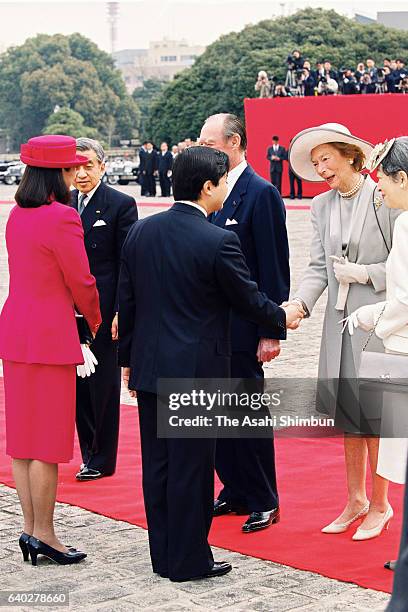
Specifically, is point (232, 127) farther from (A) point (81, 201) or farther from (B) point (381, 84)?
(B) point (381, 84)

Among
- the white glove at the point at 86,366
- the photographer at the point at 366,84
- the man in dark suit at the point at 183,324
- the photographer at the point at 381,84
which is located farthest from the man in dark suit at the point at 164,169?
the man in dark suit at the point at 183,324

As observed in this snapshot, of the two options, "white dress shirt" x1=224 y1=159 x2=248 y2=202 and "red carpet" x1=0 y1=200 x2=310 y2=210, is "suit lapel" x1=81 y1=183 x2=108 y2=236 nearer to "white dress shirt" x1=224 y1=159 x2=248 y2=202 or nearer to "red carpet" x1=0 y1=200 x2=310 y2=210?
"white dress shirt" x1=224 y1=159 x2=248 y2=202

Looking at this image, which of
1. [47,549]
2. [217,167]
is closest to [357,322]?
[217,167]

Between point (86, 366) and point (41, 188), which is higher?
point (41, 188)

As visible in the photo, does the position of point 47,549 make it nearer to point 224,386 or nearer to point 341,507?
point 224,386

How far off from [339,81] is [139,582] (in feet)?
93.5

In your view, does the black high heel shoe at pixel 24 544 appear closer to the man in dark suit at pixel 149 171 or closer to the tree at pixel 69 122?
the man in dark suit at pixel 149 171

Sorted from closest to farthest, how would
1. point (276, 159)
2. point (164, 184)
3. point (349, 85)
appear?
point (276, 159), point (349, 85), point (164, 184)

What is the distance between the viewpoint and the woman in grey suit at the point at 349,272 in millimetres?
4961

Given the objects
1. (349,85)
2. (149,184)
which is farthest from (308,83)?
(149,184)

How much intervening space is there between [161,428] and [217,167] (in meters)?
1.02

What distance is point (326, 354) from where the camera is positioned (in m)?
5.12

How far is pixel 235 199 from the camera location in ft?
17.0

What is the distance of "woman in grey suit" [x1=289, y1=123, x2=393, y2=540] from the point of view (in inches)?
195
